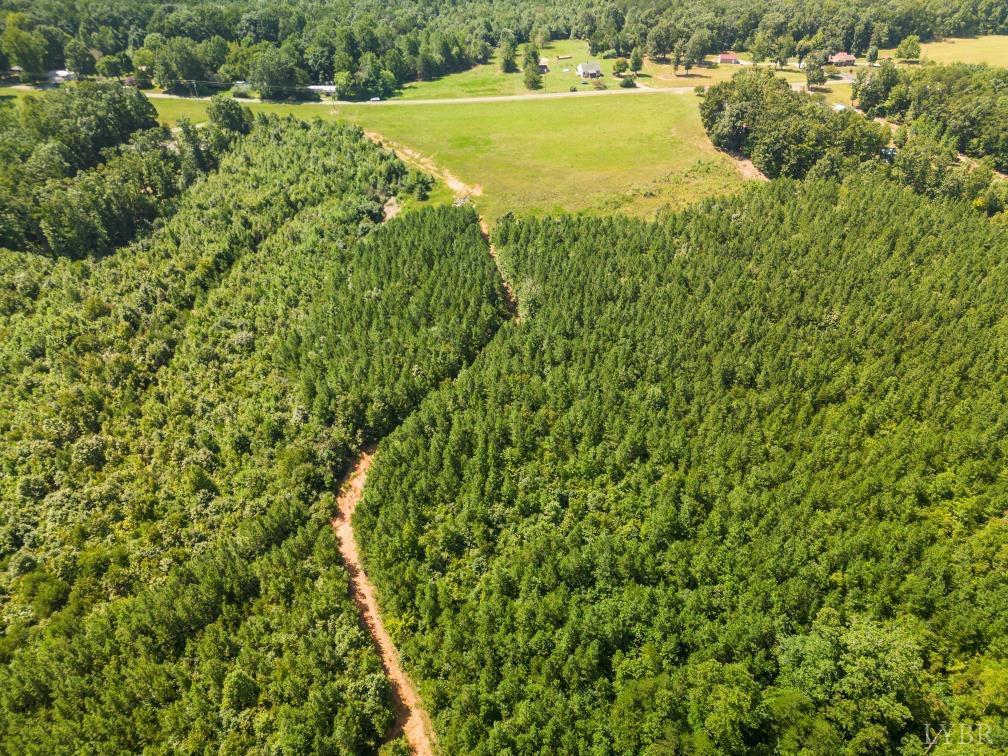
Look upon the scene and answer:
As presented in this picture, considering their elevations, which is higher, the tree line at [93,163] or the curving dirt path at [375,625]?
the tree line at [93,163]

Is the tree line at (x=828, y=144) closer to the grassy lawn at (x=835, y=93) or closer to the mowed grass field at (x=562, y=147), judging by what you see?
the mowed grass field at (x=562, y=147)

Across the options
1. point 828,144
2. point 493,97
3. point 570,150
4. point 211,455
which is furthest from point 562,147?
point 211,455

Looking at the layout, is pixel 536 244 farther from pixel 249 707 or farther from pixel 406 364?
pixel 249 707

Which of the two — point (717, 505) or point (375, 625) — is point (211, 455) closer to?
point (375, 625)

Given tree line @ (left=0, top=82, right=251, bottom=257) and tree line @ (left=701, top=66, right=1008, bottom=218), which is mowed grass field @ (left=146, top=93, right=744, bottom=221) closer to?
tree line @ (left=701, top=66, right=1008, bottom=218)

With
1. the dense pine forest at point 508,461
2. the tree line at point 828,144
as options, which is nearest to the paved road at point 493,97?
the tree line at point 828,144

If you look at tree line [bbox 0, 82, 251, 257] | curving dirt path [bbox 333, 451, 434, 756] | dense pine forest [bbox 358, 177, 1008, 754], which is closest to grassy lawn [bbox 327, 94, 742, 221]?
dense pine forest [bbox 358, 177, 1008, 754]
